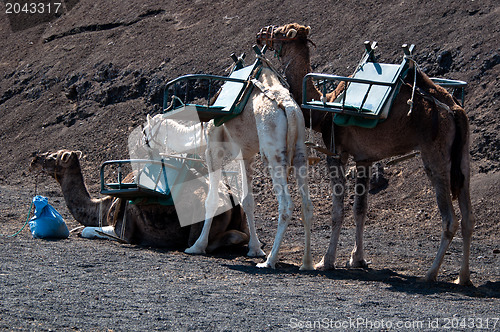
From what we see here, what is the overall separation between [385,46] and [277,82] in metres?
8.91

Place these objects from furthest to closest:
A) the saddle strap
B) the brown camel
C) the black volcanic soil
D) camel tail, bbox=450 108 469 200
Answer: the brown camel
the saddle strap
camel tail, bbox=450 108 469 200
the black volcanic soil

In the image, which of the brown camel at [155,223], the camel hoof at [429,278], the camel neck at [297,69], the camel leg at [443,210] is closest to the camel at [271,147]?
the camel neck at [297,69]

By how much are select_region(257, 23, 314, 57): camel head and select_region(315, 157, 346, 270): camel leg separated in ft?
5.94

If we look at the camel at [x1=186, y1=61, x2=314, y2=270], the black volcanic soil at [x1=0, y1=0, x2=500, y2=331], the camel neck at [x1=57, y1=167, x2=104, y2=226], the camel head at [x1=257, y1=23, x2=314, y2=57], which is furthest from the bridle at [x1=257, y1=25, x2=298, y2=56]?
the camel neck at [x1=57, y1=167, x2=104, y2=226]

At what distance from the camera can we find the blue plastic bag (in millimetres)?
10477

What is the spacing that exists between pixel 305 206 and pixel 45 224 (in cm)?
393

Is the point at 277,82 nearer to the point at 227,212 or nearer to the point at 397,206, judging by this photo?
the point at 227,212

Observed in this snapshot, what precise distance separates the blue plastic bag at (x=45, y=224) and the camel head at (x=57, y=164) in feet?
4.06

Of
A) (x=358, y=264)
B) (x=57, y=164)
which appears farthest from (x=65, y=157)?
(x=358, y=264)

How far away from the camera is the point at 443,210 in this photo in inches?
328

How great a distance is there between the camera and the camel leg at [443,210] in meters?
8.26

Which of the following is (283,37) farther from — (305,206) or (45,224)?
(45,224)

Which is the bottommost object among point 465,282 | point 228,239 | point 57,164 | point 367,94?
point 465,282

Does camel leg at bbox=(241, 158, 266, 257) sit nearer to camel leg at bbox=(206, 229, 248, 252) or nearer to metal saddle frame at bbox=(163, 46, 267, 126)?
camel leg at bbox=(206, 229, 248, 252)
